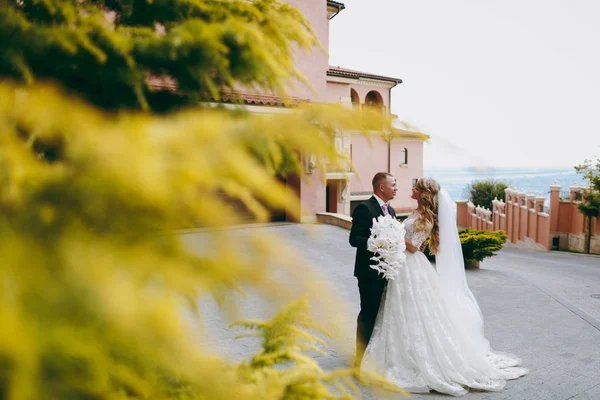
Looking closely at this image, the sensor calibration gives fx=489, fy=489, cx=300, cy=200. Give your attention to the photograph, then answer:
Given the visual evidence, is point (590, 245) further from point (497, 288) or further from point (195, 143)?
point (195, 143)

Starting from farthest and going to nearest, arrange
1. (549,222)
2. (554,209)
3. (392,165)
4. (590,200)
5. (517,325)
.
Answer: (392,165) < (554,209) < (549,222) < (590,200) < (517,325)

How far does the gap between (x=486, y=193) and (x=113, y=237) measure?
5980 centimetres

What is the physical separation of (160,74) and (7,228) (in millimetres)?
767

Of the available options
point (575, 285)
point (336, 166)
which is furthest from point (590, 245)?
point (336, 166)

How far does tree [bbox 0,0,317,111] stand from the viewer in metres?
1.36

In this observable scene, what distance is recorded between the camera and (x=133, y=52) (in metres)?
1.45

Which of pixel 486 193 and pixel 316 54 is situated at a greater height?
pixel 316 54

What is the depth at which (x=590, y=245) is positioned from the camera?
3419cm

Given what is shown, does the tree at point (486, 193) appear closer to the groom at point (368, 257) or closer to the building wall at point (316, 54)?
the building wall at point (316, 54)

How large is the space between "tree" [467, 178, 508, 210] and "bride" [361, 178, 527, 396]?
53340 millimetres

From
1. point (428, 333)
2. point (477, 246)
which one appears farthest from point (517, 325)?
point (477, 246)

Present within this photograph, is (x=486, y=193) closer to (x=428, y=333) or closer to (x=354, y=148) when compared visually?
(x=354, y=148)

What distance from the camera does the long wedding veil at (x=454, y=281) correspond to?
6.32 meters

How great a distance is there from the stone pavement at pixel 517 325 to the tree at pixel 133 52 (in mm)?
489
